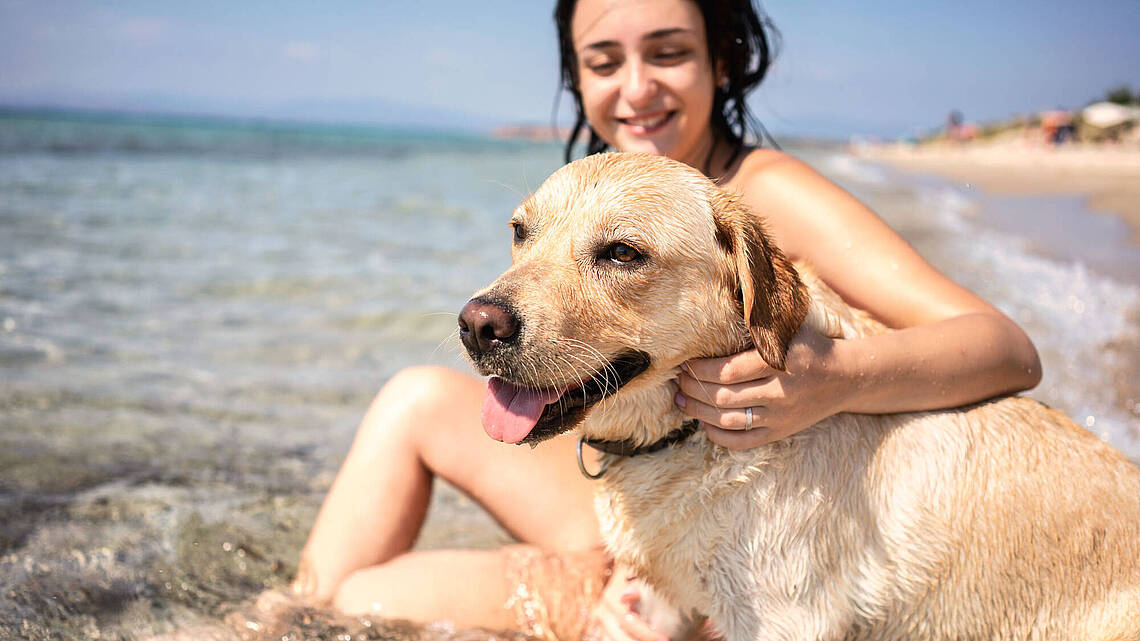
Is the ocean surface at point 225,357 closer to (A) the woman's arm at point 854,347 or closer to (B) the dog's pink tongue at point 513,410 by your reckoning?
(B) the dog's pink tongue at point 513,410

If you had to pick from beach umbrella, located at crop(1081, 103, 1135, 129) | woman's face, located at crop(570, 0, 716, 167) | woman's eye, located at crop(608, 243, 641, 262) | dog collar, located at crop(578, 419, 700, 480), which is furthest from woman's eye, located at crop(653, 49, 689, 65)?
beach umbrella, located at crop(1081, 103, 1135, 129)

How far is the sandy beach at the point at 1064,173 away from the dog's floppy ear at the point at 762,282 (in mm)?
10525

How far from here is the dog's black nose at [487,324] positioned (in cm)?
209

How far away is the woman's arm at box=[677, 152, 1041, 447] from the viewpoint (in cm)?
230

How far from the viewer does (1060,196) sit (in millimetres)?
17609

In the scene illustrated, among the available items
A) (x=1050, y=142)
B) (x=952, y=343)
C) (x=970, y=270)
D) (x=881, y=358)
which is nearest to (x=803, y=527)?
(x=881, y=358)

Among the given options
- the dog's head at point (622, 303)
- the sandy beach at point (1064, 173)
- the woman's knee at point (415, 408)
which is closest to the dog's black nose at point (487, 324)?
the dog's head at point (622, 303)

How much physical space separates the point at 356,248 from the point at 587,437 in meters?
8.57

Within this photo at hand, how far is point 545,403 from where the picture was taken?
2.24m

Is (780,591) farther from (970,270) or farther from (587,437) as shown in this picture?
(970,270)

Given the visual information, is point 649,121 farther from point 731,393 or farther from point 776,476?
point 776,476

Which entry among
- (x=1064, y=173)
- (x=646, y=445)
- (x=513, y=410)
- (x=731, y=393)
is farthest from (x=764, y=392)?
(x=1064, y=173)

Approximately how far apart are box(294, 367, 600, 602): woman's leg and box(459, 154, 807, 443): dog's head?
882 mm

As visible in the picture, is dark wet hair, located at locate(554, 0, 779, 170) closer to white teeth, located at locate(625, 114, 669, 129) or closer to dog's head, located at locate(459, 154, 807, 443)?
white teeth, located at locate(625, 114, 669, 129)
